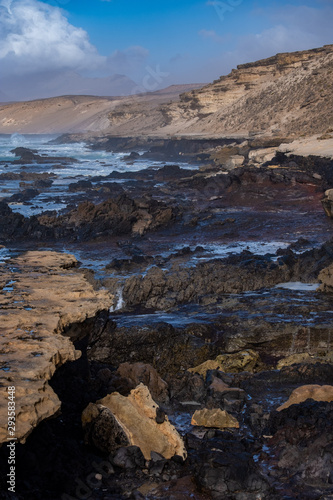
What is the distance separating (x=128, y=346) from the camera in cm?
762

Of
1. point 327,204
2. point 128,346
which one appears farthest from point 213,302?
point 327,204

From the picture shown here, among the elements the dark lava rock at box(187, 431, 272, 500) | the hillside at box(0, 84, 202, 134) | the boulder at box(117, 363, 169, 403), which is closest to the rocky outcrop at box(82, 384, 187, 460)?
the dark lava rock at box(187, 431, 272, 500)

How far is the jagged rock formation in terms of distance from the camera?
3.20 m

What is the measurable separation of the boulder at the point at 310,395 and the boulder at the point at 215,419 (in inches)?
19.8

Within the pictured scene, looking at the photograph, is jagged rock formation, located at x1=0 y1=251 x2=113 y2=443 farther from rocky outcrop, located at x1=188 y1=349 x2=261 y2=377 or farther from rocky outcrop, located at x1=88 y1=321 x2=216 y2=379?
rocky outcrop, located at x1=188 y1=349 x2=261 y2=377

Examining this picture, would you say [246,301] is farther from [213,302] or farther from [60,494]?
[60,494]

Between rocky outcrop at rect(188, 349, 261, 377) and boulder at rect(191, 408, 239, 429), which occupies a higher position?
boulder at rect(191, 408, 239, 429)

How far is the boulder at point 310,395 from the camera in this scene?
524 cm

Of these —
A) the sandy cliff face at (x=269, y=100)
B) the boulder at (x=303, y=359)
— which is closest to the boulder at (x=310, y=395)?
the boulder at (x=303, y=359)

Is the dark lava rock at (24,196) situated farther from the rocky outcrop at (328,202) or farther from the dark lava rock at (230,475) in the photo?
the dark lava rock at (230,475)

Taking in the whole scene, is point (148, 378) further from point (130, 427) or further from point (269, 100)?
point (269, 100)

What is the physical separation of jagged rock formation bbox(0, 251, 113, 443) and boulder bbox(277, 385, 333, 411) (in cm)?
207

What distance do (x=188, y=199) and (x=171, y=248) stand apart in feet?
24.6

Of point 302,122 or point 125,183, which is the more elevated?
point 302,122
